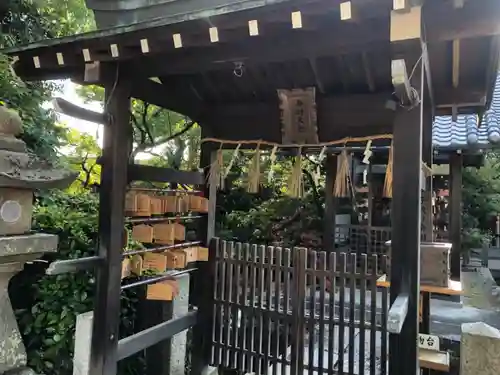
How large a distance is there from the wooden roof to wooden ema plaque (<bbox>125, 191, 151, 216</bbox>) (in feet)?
2.98

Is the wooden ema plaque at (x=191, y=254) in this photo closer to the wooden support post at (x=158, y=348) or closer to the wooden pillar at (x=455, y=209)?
the wooden support post at (x=158, y=348)

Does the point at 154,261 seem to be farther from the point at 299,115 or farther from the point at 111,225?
the point at 299,115

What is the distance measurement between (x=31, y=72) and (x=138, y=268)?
1948 millimetres

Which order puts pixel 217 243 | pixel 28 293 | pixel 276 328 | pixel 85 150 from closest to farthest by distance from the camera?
pixel 276 328 → pixel 217 243 → pixel 28 293 → pixel 85 150

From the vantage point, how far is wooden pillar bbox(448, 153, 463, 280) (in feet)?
25.0

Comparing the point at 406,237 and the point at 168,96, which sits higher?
the point at 168,96

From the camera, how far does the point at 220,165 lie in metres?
4.43

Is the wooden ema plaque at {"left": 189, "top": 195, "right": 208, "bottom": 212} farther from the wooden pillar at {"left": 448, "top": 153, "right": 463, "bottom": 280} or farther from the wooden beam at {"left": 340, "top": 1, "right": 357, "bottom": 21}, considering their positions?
the wooden pillar at {"left": 448, "top": 153, "right": 463, "bottom": 280}

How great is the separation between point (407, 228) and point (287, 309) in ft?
5.14

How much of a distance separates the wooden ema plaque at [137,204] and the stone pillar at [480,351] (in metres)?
3.18

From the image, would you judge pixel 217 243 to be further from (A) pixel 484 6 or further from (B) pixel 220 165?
(A) pixel 484 6

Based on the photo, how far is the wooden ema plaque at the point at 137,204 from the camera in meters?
3.52

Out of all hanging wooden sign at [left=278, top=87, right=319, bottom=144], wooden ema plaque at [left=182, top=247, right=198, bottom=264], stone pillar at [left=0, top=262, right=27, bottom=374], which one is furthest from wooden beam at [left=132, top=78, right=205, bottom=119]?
stone pillar at [left=0, top=262, right=27, bottom=374]

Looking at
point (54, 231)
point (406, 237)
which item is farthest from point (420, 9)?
point (54, 231)
